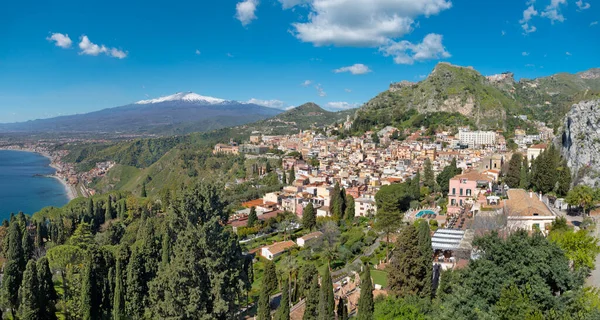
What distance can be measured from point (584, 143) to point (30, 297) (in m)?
29.1

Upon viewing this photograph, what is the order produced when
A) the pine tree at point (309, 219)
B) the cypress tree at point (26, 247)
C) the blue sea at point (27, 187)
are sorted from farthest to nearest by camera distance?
the blue sea at point (27, 187), the pine tree at point (309, 219), the cypress tree at point (26, 247)

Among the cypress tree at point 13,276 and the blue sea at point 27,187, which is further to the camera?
the blue sea at point 27,187

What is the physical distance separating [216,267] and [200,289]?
0.53m

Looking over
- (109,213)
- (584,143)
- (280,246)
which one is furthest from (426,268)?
(109,213)

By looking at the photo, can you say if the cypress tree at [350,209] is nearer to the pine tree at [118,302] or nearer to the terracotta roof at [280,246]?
the terracotta roof at [280,246]

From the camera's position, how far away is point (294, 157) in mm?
55156

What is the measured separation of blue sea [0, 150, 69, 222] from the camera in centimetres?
5838

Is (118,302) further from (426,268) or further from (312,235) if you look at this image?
(312,235)

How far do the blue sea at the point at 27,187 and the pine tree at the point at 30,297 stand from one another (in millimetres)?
41720

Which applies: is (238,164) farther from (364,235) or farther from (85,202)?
(364,235)

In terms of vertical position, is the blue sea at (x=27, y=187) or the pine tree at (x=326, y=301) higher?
the pine tree at (x=326, y=301)

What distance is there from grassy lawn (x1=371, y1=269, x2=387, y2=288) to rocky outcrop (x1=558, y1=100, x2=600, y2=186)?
1373 centimetres

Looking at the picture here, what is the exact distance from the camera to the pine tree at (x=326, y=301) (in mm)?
12203

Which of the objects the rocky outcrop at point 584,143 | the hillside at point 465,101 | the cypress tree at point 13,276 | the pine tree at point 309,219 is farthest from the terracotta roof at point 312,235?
the hillside at point 465,101
